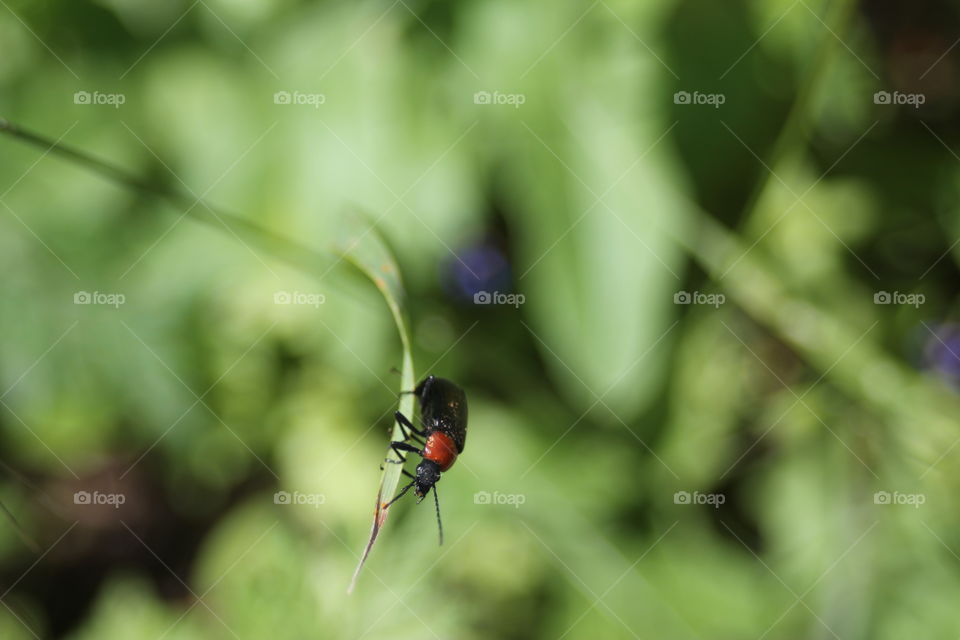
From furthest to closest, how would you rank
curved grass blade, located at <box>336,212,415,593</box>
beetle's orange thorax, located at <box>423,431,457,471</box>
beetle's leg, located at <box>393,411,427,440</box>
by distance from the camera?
beetle's orange thorax, located at <box>423,431,457,471</box>
beetle's leg, located at <box>393,411,427,440</box>
curved grass blade, located at <box>336,212,415,593</box>

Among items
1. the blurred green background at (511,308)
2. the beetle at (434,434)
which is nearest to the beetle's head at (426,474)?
the beetle at (434,434)

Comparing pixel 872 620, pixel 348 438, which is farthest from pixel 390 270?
pixel 872 620

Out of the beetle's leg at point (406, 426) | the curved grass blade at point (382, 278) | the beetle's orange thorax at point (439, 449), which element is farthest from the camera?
the beetle's orange thorax at point (439, 449)

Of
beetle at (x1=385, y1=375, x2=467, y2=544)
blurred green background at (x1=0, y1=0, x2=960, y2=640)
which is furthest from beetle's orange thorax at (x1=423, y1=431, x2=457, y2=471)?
blurred green background at (x1=0, y1=0, x2=960, y2=640)

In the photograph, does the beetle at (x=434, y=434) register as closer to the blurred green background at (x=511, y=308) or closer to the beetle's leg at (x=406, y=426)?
the beetle's leg at (x=406, y=426)

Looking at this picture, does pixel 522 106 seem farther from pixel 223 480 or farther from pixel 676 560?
pixel 223 480

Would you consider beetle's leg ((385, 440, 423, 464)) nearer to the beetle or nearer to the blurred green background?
the beetle
